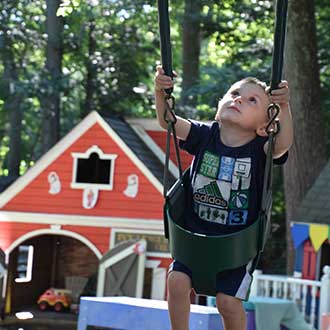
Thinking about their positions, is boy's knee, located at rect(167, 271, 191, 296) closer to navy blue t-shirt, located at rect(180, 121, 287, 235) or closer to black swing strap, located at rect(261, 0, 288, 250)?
navy blue t-shirt, located at rect(180, 121, 287, 235)

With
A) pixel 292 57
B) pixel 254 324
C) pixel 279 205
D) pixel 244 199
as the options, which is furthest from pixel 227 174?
pixel 279 205

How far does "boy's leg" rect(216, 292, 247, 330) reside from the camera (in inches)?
134

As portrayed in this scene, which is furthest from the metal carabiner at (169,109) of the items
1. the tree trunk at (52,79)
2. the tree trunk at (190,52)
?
the tree trunk at (52,79)

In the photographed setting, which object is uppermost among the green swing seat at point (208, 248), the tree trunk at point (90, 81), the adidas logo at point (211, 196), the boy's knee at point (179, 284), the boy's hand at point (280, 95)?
the tree trunk at point (90, 81)

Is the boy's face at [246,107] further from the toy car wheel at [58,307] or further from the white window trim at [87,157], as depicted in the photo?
the toy car wheel at [58,307]

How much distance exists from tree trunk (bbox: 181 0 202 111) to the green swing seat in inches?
504

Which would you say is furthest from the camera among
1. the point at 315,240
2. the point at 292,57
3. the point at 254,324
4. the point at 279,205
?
the point at 279,205

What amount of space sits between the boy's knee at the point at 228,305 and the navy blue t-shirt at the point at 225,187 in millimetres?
259

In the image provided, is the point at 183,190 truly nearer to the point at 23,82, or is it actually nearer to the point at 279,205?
the point at 23,82

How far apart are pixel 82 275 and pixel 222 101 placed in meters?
11.3

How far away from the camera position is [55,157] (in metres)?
13.4

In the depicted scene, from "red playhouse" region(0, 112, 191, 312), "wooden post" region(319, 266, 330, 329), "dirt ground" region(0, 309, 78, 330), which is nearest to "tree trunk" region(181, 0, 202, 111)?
"red playhouse" region(0, 112, 191, 312)

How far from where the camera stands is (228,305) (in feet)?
11.2

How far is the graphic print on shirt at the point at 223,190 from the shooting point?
138 inches
